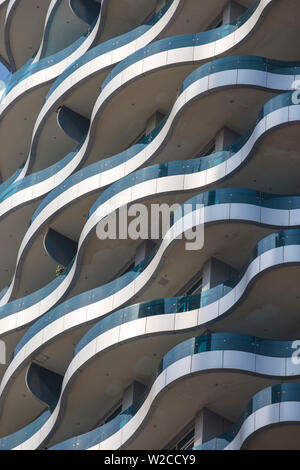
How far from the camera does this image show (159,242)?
51906 millimetres

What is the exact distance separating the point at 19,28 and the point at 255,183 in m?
22.1

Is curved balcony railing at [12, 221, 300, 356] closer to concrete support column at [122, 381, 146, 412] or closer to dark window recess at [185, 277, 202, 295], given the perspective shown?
dark window recess at [185, 277, 202, 295]

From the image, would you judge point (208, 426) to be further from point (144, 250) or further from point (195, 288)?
point (144, 250)

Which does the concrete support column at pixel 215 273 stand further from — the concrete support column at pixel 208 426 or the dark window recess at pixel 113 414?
the dark window recess at pixel 113 414

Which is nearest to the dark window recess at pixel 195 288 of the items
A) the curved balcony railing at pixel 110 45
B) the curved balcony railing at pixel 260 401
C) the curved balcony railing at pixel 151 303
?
the curved balcony railing at pixel 151 303

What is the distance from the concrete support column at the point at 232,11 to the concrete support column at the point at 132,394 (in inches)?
585

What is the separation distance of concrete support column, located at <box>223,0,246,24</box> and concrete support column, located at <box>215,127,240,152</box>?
5163 mm

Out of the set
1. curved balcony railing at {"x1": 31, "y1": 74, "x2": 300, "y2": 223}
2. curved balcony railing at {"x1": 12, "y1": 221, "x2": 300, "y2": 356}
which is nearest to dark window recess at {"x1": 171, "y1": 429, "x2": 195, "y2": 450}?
curved balcony railing at {"x1": 12, "y1": 221, "x2": 300, "y2": 356}

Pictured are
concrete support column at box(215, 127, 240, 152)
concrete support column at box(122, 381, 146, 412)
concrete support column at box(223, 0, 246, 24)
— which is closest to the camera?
concrete support column at box(122, 381, 146, 412)

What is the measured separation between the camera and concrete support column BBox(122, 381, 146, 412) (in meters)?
50.8

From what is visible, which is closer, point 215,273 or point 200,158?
point 215,273

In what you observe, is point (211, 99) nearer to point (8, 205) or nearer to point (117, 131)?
point (117, 131)

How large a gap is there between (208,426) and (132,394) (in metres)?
4.82

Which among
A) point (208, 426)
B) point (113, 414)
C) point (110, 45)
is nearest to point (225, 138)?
point (110, 45)
